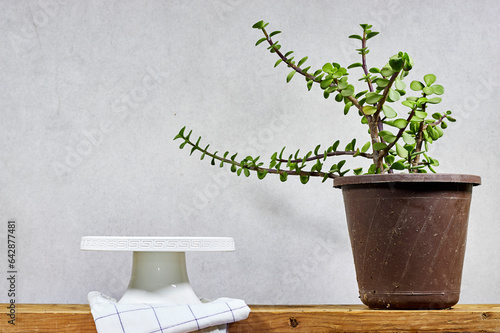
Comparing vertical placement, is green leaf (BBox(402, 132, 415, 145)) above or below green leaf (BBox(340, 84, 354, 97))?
below

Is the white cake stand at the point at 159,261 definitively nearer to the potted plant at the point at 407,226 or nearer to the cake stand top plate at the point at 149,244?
the cake stand top plate at the point at 149,244

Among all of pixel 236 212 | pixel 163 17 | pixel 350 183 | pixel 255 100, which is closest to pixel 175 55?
pixel 163 17

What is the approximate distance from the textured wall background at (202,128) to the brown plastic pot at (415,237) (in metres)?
0.38

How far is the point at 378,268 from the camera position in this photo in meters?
1.10

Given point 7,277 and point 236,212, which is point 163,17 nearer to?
point 236,212

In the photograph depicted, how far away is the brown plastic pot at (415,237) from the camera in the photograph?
1075mm

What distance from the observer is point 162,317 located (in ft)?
3.37

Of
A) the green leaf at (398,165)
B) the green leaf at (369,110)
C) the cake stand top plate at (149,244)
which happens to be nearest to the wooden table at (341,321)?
the cake stand top plate at (149,244)

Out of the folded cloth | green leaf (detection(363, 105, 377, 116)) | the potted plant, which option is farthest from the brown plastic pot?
the folded cloth

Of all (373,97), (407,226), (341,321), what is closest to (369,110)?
(373,97)

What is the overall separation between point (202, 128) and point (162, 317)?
1.95 ft

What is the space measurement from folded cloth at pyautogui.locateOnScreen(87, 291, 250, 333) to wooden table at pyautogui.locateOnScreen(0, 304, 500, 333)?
0.19 feet

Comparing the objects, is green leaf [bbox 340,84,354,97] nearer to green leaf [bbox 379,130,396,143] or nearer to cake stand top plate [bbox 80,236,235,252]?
green leaf [bbox 379,130,396,143]

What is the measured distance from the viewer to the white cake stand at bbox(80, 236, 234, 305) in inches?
42.4
